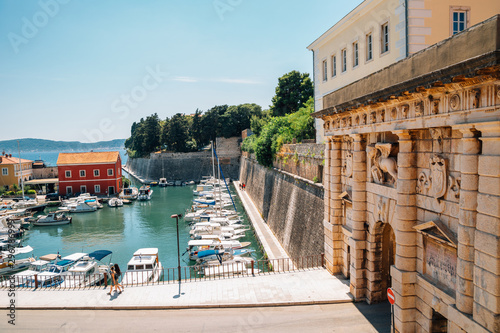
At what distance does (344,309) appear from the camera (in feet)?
31.9

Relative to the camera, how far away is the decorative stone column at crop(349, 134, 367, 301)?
979 cm

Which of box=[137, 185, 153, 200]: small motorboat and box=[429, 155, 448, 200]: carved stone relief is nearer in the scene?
box=[429, 155, 448, 200]: carved stone relief

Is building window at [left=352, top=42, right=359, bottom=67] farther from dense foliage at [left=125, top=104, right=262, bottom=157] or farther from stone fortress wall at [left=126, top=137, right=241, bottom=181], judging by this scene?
dense foliage at [left=125, top=104, right=262, bottom=157]

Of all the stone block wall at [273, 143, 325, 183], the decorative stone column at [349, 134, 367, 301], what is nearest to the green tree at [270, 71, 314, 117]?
the stone block wall at [273, 143, 325, 183]

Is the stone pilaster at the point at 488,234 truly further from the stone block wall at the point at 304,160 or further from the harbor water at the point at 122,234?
the harbor water at the point at 122,234

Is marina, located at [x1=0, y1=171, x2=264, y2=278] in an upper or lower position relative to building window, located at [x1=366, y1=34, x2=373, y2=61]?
lower

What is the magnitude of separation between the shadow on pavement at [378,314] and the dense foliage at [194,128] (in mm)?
61793

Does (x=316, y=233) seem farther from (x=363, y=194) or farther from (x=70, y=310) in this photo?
(x=70, y=310)

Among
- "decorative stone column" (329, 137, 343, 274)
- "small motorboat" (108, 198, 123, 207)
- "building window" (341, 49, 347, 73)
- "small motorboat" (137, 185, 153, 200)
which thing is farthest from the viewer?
"small motorboat" (137, 185, 153, 200)

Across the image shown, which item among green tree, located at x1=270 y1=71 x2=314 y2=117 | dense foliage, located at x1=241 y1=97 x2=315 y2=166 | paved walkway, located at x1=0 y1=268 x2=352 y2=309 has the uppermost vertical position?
green tree, located at x1=270 y1=71 x2=314 y2=117

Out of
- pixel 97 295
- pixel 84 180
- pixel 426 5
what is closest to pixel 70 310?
pixel 97 295

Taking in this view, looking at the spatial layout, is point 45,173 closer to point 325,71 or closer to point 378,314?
point 325,71

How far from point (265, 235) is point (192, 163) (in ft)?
154

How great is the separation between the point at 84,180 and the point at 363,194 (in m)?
46.5
